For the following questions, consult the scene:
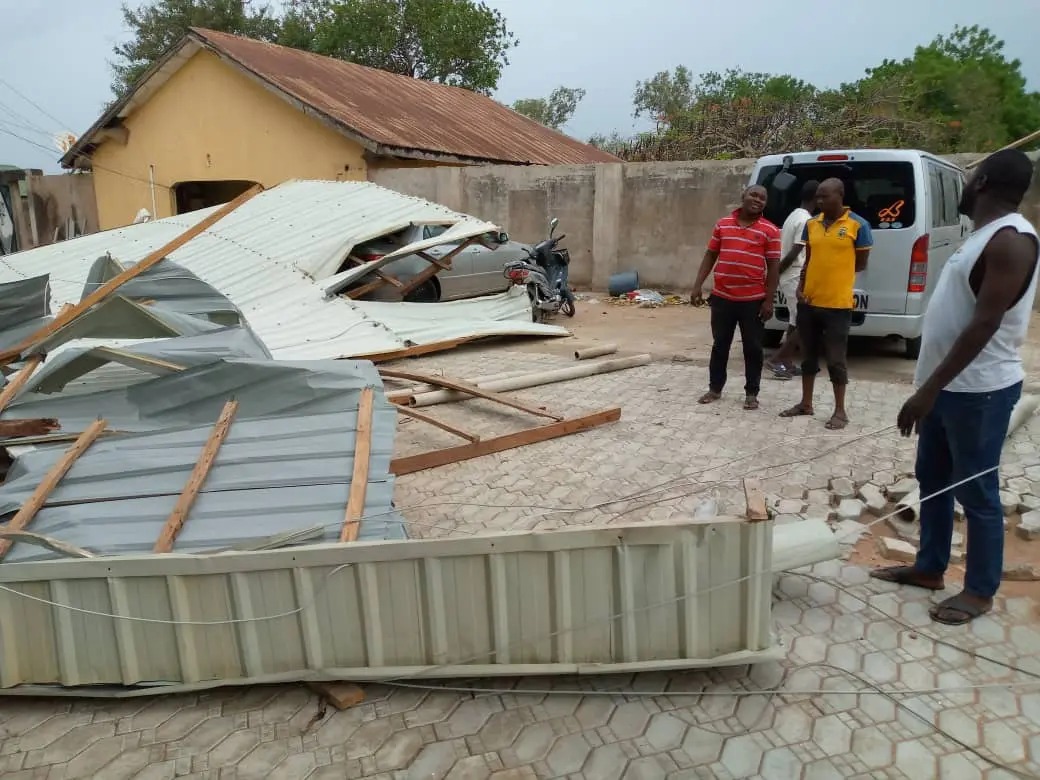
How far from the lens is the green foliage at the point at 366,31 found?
26.7m

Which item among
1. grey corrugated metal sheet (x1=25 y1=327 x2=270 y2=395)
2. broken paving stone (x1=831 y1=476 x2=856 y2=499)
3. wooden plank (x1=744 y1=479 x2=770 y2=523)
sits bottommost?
broken paving stone (x1=831 y1=476 x2=856 y2=499)

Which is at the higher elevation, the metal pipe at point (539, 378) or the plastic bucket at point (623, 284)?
the plastic bucket at point (623, 284)

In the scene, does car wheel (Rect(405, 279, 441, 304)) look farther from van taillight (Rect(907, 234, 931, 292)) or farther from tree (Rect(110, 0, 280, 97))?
tree (Rect(110, 0, 280, 97))

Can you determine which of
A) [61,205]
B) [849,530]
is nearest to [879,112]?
[849,530]

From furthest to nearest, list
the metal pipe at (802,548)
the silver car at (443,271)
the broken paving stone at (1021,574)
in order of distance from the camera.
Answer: the silver car at (443,271), the broken paving stone at (1021,574), the metal pipe at (802,548)

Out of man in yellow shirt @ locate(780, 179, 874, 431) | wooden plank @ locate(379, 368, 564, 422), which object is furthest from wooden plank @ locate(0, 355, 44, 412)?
man in yellow shirt @ locate(780, 179, 874, 431)

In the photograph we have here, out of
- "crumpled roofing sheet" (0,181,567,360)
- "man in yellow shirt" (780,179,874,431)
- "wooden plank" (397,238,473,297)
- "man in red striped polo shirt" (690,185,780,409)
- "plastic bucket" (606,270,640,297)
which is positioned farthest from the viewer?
"plastic bucket" (606,270,640,297)

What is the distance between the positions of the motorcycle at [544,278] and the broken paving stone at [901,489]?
6.10 meters

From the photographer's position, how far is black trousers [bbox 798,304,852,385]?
5254 millimetres

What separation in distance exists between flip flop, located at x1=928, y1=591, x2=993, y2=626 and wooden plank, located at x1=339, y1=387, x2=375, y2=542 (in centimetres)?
229

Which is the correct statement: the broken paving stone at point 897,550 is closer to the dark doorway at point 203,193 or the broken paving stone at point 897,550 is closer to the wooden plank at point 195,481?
the wooden plank at point 195,481

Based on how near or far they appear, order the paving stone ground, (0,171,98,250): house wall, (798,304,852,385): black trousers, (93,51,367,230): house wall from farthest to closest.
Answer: (0,171,98,250): house wall
(93,51,367,230): house wall
(798,304,852,385): black trousers
the paving stone ground

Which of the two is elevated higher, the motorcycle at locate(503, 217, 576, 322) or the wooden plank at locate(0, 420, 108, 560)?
the motorcycle at locate(503, 217, 576, 322)

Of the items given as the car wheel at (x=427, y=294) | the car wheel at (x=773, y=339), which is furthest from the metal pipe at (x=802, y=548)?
the car wheel at (x=427, y=294)
